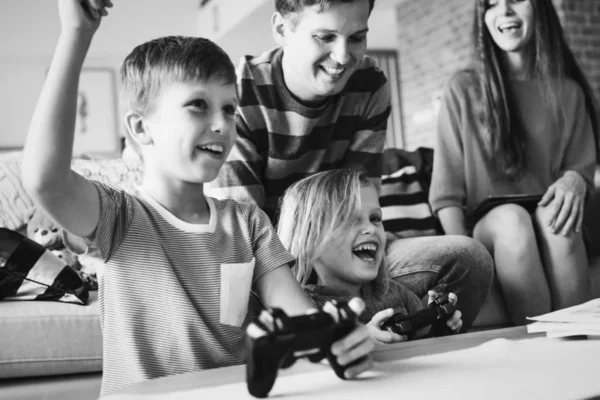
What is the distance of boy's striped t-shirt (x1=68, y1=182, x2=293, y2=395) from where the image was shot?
0.98 meters

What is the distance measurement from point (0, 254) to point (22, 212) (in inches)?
13.6

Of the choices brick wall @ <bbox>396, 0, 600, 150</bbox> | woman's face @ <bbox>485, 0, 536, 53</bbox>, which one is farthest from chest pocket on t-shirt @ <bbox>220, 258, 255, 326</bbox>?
brick wall @ <bbox>396, 0, 600, 150</bbox>

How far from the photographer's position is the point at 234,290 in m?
1.03

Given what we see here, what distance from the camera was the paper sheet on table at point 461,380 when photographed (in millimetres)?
649

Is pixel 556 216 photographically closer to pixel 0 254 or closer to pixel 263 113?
pixel 263 113

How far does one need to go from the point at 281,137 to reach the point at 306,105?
0.10 meters

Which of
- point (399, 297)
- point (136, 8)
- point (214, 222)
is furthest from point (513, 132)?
point (136, 8)

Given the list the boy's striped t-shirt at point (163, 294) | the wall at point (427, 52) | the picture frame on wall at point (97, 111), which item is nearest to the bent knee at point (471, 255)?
the boy's striped t-shirt at point (163, 294)

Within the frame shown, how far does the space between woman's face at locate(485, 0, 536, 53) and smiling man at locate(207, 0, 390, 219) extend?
45cm

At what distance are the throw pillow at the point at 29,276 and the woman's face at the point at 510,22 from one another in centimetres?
133

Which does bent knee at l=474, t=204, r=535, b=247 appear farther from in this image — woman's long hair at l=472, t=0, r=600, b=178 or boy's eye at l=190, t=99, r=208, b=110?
boy's eye at l=190, t=99, r=208, b=110

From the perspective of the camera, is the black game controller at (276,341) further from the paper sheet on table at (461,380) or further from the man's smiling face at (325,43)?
the man's smiling face at (325,43)

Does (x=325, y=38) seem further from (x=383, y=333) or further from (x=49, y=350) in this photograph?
(x=49, y=350)

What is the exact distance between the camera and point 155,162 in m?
1.03
